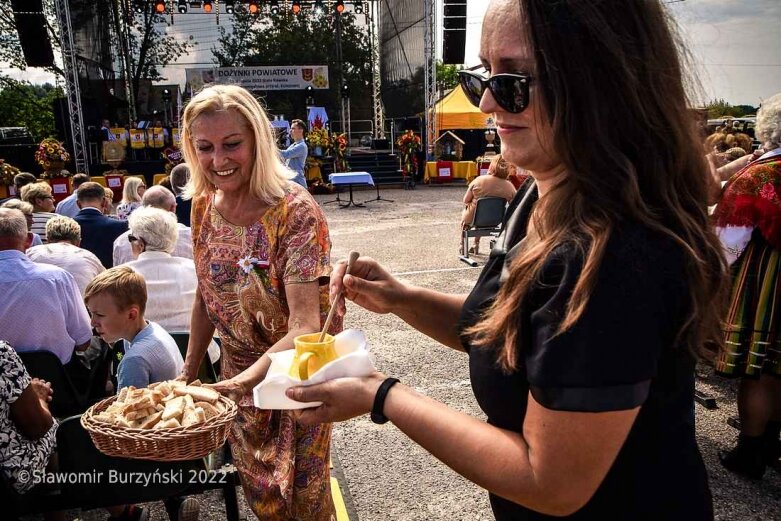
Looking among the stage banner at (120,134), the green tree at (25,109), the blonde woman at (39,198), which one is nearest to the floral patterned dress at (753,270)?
the blonde woman at (39,198)

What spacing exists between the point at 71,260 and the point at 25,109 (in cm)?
3082

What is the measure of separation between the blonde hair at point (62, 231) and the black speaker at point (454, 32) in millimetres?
14254

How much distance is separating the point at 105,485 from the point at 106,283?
2.93ft

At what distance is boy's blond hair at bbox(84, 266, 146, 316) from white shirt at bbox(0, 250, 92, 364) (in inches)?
29.9

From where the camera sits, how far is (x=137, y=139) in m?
19.4

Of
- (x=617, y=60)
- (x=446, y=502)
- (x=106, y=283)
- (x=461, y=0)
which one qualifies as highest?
(x=461, y=0)

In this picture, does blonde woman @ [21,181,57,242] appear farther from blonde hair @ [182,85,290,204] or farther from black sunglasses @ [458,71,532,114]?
black sunglasses @ [458,71,532,114]

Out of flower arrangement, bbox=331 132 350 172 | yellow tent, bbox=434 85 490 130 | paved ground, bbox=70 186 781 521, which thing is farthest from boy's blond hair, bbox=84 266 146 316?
yellow tent, bbox=434 85 490 130

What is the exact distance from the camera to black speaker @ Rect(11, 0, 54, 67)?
13.9 metres

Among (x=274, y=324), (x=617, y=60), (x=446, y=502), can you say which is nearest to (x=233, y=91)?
(x=274, y=324)

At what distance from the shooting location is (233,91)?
2055mm

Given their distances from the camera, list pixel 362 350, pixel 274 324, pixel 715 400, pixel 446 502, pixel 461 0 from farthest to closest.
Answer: pixel 461 0 < pixel 715 400 < pixel 446 502 < pixel 274 324 < pixel 362 350

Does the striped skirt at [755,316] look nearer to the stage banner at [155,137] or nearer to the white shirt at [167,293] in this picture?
the white shirt at [167,293]

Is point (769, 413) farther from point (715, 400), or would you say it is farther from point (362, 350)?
point (362, 350)
